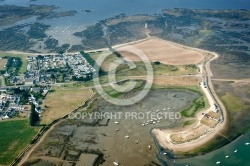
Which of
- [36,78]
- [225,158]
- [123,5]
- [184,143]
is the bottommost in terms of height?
[225,158]

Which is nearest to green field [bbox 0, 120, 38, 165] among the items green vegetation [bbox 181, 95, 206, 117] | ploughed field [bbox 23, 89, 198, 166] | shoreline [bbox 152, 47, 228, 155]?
ploughed field [bbox 23, 89, 198, 166]

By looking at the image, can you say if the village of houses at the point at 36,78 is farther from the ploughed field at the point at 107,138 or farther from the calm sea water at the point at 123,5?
the calm sea water at the point at 123,5

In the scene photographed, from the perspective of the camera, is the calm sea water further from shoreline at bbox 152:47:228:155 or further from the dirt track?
shoreline at bbox 152:47:228:155

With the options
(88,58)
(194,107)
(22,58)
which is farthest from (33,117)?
(22,58)

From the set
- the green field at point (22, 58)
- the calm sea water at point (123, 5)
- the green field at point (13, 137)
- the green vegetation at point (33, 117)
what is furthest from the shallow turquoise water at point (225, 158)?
the calm sea water at point (123, 5)

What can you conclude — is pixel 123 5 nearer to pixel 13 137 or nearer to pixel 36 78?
pixel 36 78

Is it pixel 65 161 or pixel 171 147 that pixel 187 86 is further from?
pixel 65 161
